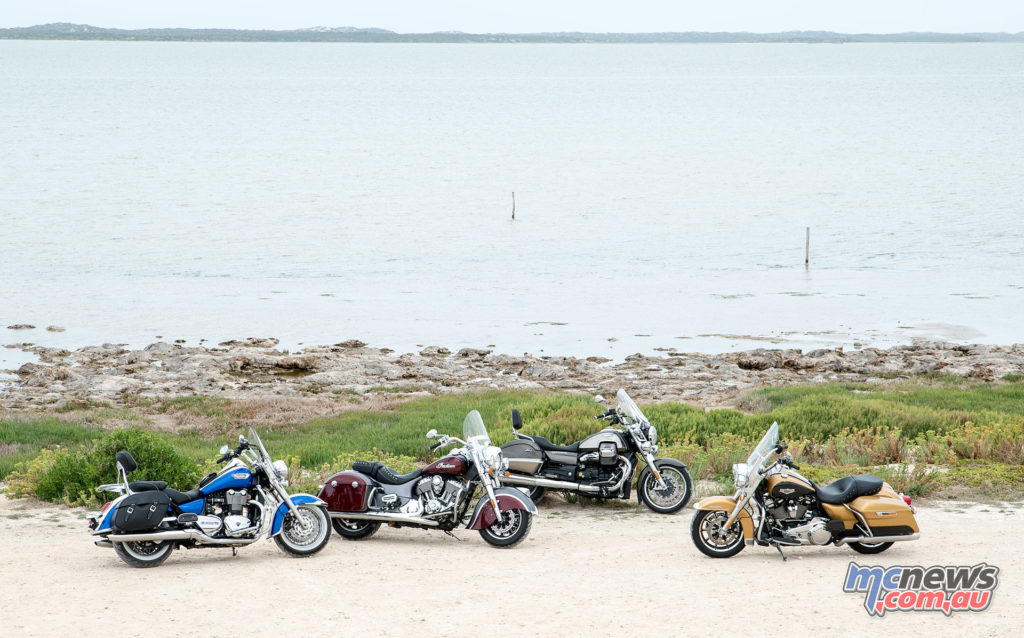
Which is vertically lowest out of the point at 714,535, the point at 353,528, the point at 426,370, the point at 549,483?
the point at 426,370

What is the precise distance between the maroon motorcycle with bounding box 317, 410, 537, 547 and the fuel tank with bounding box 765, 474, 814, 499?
2.38 m

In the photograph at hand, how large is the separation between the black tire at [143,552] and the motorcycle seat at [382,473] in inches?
82.2

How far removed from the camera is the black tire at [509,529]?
11.1m

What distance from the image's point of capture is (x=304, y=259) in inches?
1874

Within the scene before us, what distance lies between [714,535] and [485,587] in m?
2.35

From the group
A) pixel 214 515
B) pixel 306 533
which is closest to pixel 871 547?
pixel 306 533

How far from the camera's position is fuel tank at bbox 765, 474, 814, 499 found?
1038 cm

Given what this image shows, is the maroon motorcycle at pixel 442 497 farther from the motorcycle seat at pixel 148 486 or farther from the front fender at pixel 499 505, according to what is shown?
the motorcycle seat at pixel 148 486

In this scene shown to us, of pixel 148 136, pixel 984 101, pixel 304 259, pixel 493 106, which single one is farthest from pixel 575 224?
pixel 984 101

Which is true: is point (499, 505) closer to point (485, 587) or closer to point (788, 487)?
point (485, 587)

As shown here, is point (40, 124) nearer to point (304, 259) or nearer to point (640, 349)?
point (304, 259)

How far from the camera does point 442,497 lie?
11.4 metres

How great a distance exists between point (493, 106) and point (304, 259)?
113486 millimetres

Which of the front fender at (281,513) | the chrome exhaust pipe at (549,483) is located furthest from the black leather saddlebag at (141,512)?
the chrome exhaust pipe at (549,483)
